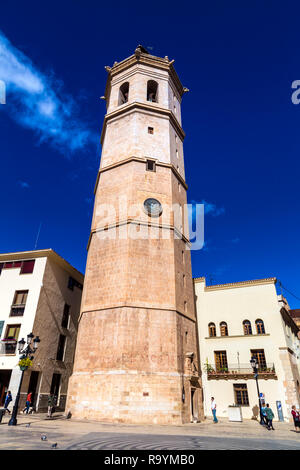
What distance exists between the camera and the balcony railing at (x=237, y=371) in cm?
2216

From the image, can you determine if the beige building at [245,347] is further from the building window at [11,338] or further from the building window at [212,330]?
the building window at [11,338]

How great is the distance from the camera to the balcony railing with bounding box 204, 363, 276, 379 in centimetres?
2216

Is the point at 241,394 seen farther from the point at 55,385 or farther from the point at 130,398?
the point at 55,385

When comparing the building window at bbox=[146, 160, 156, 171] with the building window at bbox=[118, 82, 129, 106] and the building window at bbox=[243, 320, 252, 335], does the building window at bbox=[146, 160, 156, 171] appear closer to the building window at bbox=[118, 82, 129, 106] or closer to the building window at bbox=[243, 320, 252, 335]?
the building window at bbox=[118, 82, 129, 106]

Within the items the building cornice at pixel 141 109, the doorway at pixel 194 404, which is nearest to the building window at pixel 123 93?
the building cornice at pixel 141 109

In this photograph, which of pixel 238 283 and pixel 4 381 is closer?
pixel 4 381

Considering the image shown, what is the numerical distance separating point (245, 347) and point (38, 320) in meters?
16.9

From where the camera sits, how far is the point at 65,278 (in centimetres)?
2883

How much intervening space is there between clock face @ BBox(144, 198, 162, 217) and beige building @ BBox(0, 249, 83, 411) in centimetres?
968

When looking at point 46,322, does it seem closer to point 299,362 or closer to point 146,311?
point 146,311

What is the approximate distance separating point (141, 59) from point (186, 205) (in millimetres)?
16382

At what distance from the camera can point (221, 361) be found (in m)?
24.6

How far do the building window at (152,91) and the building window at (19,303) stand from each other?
887 inches

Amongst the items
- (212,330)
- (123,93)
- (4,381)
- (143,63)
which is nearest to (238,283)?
(212,330)
